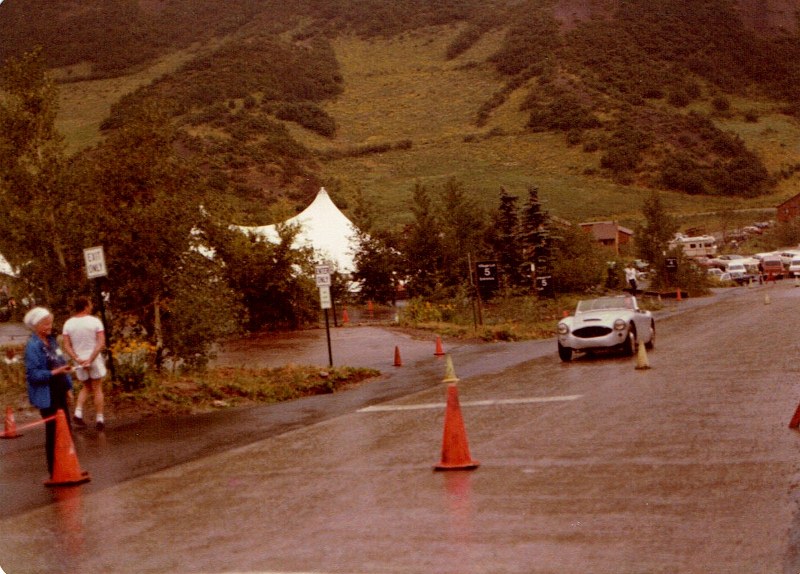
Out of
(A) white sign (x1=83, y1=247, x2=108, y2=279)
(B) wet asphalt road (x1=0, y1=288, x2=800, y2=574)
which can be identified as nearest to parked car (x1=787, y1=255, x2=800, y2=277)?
(B) wet asphalt road (x1=0, y1=288, x2=800, y2=574)

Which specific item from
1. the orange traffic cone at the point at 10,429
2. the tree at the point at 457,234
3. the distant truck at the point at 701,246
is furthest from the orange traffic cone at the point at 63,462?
the distant truck at the point at 701,246

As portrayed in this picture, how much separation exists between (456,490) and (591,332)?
1448cm

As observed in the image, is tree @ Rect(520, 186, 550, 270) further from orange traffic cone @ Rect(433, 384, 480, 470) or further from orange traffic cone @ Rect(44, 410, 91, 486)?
orange traffic cone @ Rect(433, 384, 480, 470)

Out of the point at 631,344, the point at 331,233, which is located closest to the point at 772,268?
the point at 331,233

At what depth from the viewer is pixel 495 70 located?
127m

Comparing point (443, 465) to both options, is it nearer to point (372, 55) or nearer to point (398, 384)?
point (398, 384)

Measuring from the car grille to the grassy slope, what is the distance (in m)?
52.3

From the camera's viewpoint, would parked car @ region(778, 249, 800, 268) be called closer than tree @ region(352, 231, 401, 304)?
No

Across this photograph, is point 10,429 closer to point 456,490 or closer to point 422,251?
point 456,490

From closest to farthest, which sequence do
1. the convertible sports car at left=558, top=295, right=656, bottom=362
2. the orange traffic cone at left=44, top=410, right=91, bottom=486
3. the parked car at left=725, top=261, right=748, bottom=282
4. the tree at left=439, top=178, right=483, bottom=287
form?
the orange traffic cone at left=44, top=410, right=91, bottom=486, the convertible sports car at left=558, top=295, right=656, bottom=362, the tree at left=439, top=178, right=483, bottom=287, the parked car at left=725, top=261, right=748, bottom=282

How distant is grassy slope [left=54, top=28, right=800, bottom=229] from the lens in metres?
80.2

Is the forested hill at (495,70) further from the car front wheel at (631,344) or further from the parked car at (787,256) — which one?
the car front wheel at (631,344)

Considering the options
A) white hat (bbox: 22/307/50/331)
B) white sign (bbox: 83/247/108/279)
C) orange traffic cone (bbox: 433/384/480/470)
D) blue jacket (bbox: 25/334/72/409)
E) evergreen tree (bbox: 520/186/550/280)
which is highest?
evergreen tree (bbox: 520/186/550/280)

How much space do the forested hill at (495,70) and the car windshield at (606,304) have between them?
20.6 m
